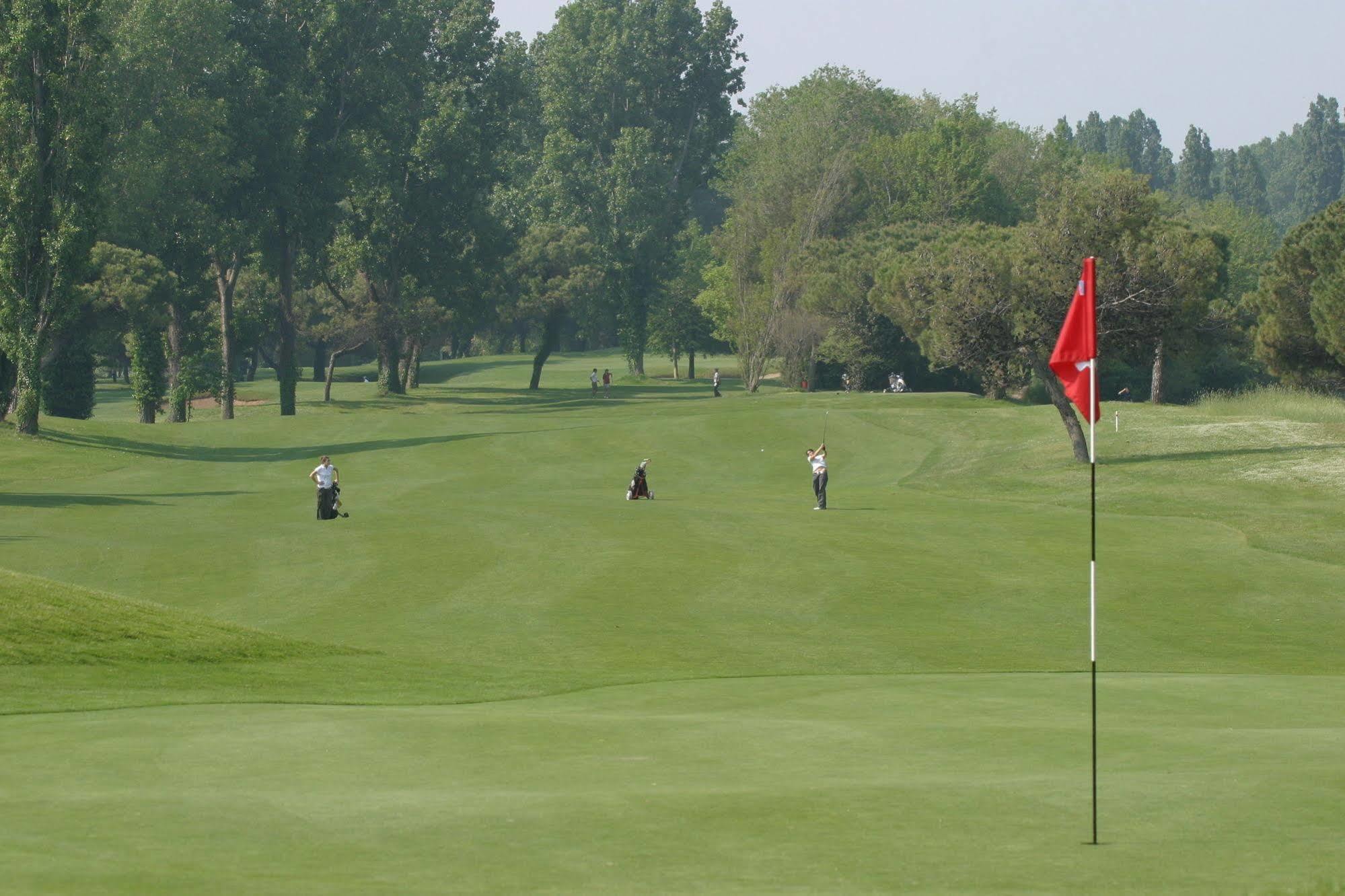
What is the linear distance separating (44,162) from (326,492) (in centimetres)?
3307

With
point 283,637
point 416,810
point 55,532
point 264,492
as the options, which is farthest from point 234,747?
point 264,492

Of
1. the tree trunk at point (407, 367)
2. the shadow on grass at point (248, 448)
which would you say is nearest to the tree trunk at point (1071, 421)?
the shadow on grass at point (248, 448)

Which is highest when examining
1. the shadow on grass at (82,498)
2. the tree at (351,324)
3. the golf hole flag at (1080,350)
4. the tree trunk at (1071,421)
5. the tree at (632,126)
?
the tree at (632,126)

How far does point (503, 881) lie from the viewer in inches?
396

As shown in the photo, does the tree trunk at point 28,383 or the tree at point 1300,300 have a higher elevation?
the tree at point 1300,300

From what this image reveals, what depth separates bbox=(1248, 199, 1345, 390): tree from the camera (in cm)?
7231

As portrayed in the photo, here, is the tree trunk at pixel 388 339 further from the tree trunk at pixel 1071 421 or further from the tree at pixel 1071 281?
the tree trunk at pixel 1071 421

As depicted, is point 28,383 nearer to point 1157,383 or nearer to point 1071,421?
point 1071,421

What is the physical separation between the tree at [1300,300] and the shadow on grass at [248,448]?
36010 mm

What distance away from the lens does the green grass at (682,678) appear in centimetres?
1098

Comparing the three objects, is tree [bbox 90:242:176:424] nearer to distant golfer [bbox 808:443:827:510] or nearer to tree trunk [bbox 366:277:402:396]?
tree trunk [bbox 366:277:402:396]

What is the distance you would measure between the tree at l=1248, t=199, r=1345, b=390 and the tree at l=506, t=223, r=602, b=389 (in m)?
56.9

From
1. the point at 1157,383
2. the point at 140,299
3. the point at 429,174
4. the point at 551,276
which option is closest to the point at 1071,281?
the point at 1157,383

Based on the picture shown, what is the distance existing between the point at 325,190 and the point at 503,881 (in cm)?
9491
